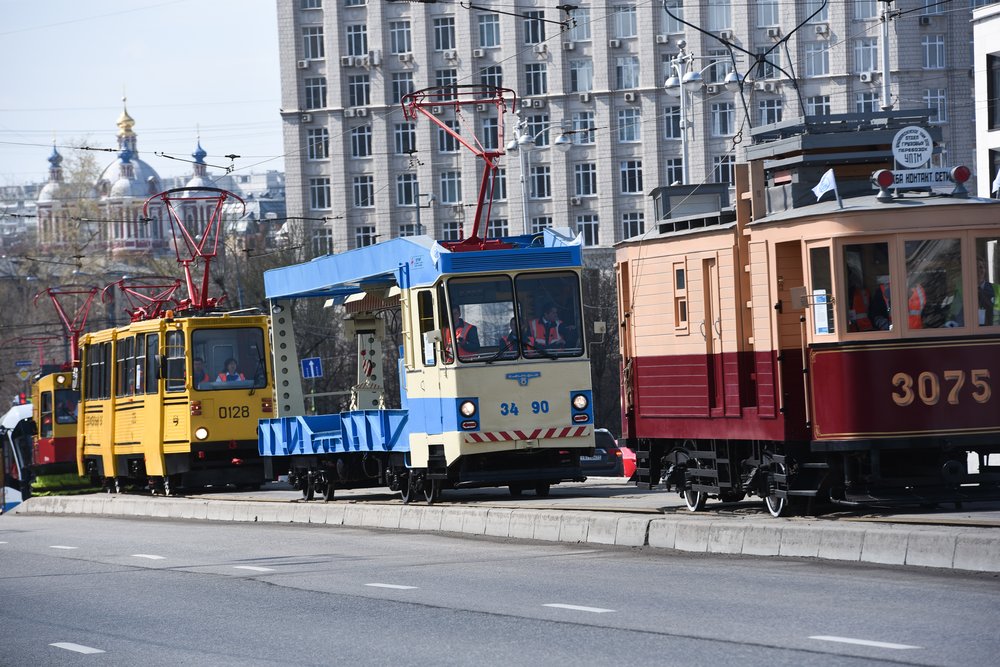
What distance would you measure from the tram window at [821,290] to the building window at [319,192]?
91.1m

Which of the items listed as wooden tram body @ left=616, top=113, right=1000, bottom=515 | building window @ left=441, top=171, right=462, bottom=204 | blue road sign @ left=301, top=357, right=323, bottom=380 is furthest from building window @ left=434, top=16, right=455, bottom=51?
wooden tram body @ left=616, top=113, right=1000, bottom=515

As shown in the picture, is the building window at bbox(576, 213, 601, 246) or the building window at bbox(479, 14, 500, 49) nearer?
the building window at bbox(479, 14, 500, 49)

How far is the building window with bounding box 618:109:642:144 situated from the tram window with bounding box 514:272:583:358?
3188 inches

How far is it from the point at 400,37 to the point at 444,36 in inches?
109

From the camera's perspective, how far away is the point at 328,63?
104 meters

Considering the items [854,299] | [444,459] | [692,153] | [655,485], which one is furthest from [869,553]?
[692,153]

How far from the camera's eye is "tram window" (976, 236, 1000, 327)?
1591 centimetres

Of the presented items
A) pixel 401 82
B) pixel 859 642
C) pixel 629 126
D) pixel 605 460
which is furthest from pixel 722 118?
pixel 859 642

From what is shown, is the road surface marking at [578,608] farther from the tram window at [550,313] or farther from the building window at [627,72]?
the building window at [627,72]

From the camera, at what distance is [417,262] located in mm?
22344

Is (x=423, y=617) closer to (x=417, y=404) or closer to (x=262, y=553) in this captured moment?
(x=262, y=553)

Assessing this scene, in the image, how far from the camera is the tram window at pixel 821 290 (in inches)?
633

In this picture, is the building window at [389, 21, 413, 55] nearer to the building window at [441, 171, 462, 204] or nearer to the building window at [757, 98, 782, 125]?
the building window at [441, 171, 462, 204]

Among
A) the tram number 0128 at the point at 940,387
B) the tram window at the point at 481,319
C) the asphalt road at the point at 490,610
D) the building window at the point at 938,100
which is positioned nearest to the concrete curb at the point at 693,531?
the asphalt road at the point at 490,610
